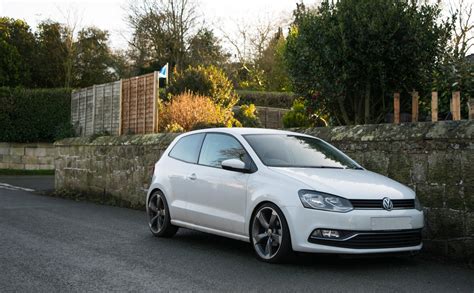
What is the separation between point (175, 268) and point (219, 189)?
132cm

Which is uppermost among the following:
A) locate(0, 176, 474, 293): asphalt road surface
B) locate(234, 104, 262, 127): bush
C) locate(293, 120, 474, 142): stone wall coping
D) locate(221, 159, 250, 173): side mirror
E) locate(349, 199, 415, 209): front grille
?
locate(234, 104, 262, 127): bush

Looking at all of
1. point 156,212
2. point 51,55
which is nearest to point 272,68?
point 51,55

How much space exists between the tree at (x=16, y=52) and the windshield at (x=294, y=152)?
2751 cm

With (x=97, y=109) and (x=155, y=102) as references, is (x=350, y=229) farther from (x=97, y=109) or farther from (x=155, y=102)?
(x=97, y=109)

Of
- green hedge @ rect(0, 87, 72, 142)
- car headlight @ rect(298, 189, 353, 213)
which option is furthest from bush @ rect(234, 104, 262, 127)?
car headlight @ rect(298, 189, 353, 213)

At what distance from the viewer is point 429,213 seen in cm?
789

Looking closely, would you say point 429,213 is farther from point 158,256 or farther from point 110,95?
point 110,95

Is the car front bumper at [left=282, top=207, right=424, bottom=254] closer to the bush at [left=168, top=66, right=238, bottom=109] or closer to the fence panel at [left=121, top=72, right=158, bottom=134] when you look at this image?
the fence panel at [left=121, top=72, right=158, bottom=134]

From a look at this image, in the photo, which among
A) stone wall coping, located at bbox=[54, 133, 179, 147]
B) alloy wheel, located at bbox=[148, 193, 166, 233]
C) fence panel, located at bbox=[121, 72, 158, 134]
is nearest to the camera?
alloy wheel, located at bbox=[148, 193, 166, 233]

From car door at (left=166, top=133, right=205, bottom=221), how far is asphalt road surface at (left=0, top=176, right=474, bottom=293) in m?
0.49

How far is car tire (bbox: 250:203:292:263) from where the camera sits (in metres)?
6.71

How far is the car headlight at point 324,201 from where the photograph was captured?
6484mm

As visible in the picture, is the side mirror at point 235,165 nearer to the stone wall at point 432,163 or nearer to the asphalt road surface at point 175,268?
the asphalt road surface at point 175,268

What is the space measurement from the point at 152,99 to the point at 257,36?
33607 mm
